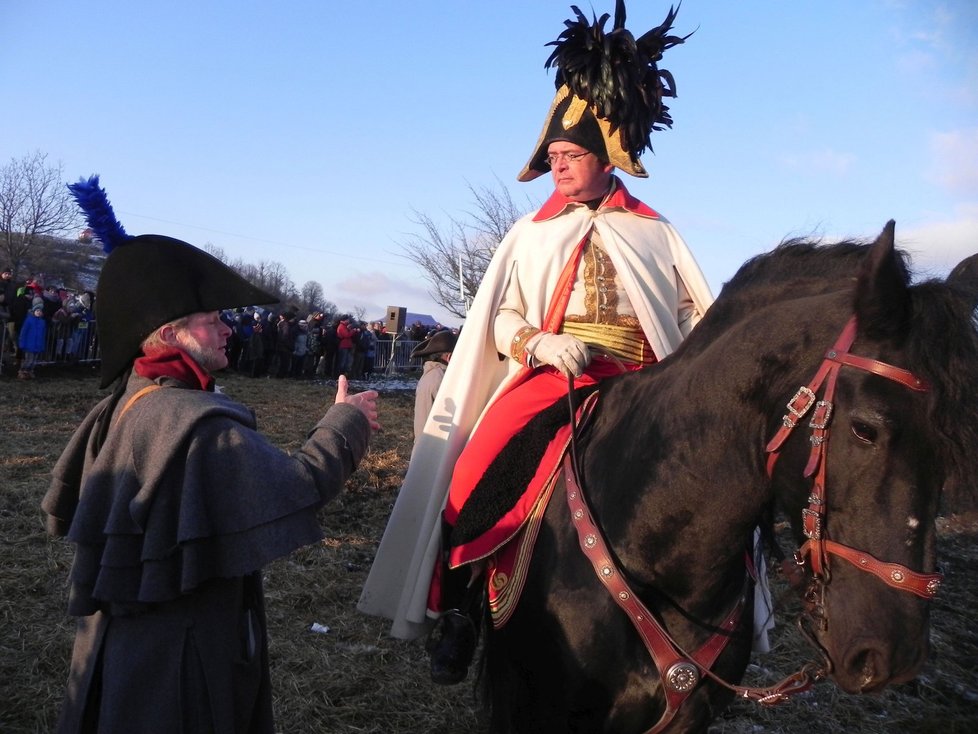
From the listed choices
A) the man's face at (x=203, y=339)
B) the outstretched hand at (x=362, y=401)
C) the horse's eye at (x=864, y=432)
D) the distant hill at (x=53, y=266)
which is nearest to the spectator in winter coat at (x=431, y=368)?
the outstretched hand at (x=362, y=401)

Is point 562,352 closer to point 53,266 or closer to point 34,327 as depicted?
point 34,327

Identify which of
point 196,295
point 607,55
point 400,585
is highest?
point 607,55

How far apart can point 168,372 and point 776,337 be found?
1.71m

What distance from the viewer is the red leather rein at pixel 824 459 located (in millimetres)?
1715

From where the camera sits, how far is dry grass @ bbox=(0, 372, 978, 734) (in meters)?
3.95

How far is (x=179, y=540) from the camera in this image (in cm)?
196

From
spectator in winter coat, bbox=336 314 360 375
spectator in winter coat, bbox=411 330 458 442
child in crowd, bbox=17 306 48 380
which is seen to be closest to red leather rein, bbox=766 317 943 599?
spectator in winter coat, bbox=411 330 458 442

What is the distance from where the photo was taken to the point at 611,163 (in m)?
3.18

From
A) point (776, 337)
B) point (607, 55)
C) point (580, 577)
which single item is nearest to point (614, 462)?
point (580, 577)

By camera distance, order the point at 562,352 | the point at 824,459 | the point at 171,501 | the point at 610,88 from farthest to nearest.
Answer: the point at 610,88 < the point at 562,352 < the point at 171,501 < the point at 824,459

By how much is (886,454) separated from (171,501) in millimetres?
1769

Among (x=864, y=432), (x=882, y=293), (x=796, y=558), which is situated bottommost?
(x=796, y=558)

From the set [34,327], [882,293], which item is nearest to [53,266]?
[34,327]

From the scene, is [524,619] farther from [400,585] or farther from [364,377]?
[364,377]
